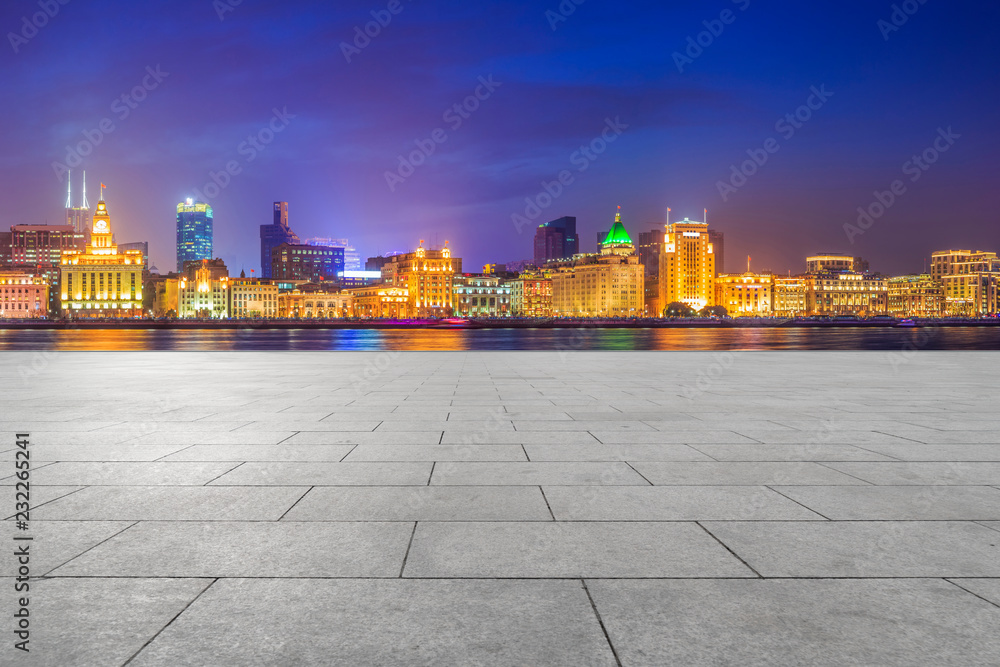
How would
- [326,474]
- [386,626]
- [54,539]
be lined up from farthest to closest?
1. [326,474]
2. [54,539]
3. [386,626]

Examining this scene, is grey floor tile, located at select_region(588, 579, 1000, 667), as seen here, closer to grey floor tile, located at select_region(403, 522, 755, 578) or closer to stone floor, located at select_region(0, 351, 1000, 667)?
stone floor, located at select_region(0, 351, 1000, 667)

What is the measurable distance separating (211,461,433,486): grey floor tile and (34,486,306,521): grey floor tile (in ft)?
0.95

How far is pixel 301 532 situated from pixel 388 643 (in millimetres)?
2058

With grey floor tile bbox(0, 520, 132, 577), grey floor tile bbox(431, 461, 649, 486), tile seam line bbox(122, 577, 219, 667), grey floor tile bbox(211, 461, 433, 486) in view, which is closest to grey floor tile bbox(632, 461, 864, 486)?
grey floor tile bbox(431, 461, 649, 486)

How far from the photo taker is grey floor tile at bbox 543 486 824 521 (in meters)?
5.77

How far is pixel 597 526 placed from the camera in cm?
550

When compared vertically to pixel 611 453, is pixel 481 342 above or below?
below

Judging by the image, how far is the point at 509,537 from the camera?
5.19 metres

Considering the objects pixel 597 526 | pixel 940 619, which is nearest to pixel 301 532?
pixel 597 526

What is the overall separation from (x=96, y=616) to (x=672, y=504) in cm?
462

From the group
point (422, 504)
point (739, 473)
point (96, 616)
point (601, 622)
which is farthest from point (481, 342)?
point (601, 622)

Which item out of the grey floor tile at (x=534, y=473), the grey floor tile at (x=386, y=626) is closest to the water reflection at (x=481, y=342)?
the grey floor tile at (x=534, y=473)

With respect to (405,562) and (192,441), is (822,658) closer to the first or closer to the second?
(405,562)

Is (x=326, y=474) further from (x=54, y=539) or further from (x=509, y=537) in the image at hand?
(x=509, y=537)
